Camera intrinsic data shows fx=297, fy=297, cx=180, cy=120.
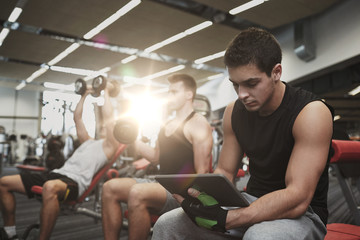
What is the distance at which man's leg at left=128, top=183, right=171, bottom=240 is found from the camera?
4.62ft

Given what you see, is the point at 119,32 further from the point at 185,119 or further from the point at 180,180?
the point at 180,180

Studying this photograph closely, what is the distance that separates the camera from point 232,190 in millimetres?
799

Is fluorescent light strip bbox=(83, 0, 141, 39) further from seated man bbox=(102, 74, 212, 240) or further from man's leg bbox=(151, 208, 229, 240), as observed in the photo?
man's leg bbox=(151, 208, 229, 240)

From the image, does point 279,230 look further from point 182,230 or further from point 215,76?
point 215,76

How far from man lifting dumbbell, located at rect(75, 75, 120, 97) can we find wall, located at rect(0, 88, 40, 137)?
1162 centimetres

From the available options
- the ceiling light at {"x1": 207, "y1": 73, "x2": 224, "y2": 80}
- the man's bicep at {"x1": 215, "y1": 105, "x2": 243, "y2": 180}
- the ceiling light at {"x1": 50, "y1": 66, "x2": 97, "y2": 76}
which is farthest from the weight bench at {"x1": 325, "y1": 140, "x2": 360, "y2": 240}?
the ceiling light at {"x1": 50, "y1": 66, "x2": 97, "y2": 76}

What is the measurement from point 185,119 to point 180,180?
94 centimetres

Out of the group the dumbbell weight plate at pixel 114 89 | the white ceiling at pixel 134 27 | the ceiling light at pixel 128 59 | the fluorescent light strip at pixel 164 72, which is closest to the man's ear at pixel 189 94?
the dumbbell weight plate at pixel 114 89

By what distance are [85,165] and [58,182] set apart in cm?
29

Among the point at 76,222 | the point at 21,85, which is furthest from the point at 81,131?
the point at 21,85

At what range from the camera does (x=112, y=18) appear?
19.4 feet

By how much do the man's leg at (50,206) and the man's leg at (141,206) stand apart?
28.4 inches

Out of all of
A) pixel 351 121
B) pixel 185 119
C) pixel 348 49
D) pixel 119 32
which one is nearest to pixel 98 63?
pixel 119 32

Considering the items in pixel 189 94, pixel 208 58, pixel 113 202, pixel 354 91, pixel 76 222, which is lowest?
pixel 76 222
